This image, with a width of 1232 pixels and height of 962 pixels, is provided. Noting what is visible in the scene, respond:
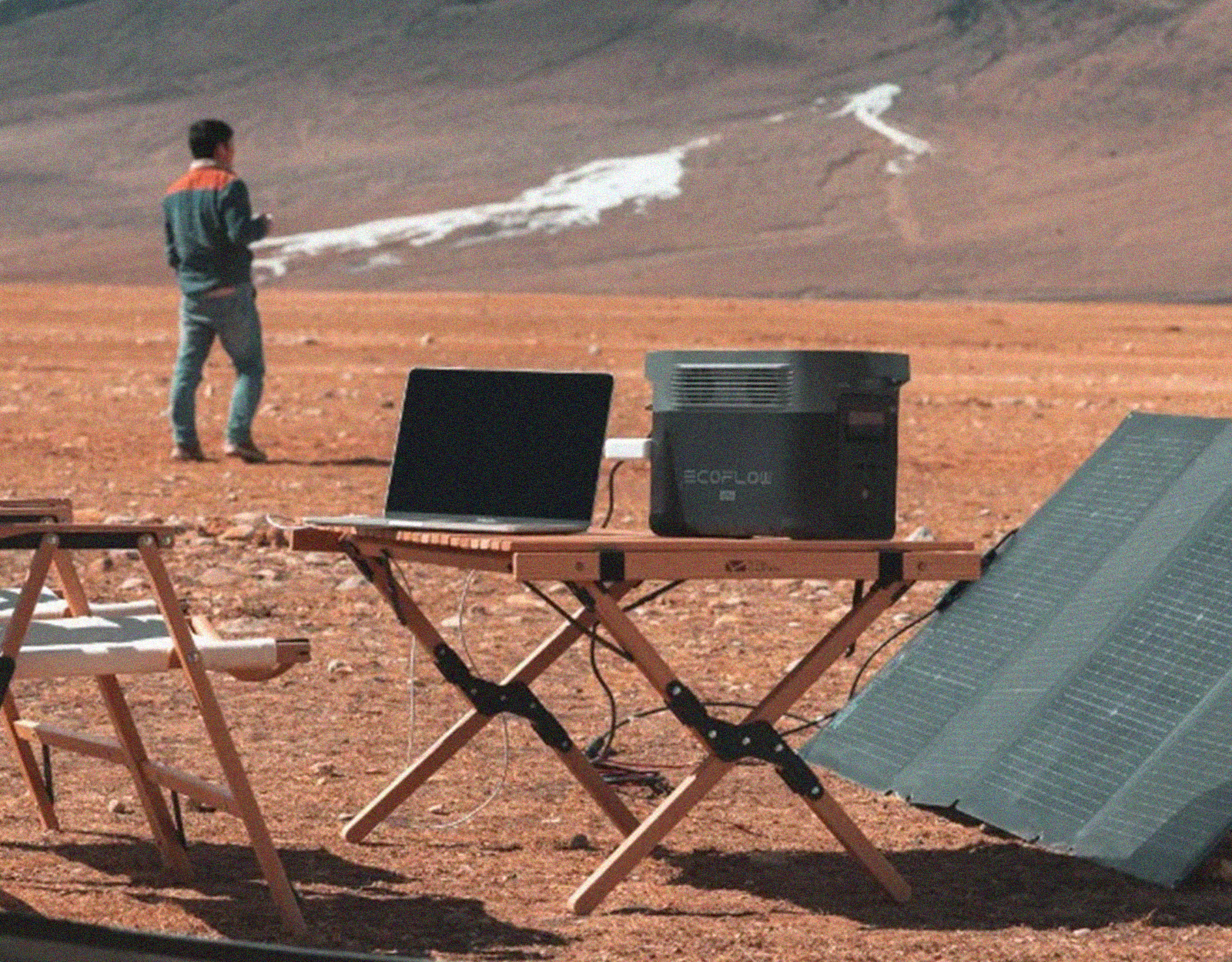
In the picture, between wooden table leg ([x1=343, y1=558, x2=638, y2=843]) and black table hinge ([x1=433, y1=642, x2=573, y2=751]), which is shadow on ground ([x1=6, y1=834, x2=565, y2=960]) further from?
black table hinge ([x1=433, y1=642, x2=573, y2=751])

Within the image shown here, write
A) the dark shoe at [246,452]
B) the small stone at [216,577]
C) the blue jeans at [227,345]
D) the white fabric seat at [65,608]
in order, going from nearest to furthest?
the white fabric seat at [65,608] → the small stone at [216,577] → the blue jeans at [227,345] → the dark shoe at [246,452]

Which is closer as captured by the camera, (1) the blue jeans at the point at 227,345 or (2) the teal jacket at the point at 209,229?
(2) the teal jacket at the point at 209,229

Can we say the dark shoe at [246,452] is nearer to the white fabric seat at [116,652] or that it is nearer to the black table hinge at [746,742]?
the white fabric seat at [116,652]

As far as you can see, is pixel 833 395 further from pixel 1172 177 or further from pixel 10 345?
pixel 1172 177

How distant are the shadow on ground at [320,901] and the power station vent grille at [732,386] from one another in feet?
3.60

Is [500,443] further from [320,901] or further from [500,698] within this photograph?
[320,901]

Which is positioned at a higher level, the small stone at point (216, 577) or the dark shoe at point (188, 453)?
the small stone at point (216, 577)

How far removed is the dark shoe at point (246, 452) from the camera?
618 inches

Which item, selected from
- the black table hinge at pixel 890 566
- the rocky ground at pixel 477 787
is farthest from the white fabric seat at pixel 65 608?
the black table hinge at pixel 890 566

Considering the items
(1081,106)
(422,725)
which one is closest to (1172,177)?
(1081,106)

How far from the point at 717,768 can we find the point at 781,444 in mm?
663

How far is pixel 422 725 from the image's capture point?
26.6 ft

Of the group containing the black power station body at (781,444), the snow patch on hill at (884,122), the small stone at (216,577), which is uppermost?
the black power station body at (781,444)

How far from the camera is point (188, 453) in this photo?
15.8 metres
